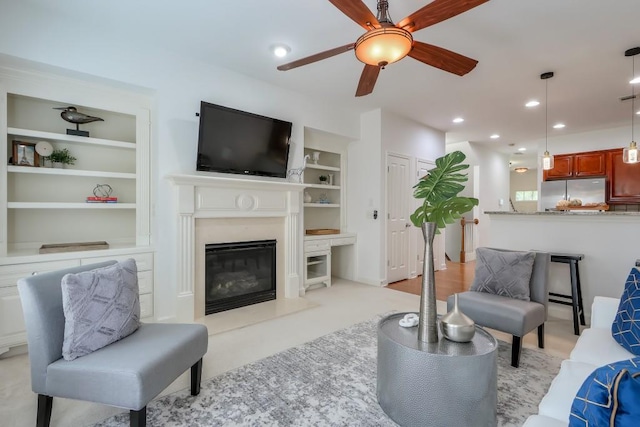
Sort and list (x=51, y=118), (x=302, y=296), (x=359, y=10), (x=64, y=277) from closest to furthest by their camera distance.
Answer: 1. (x=64, y=277)
2. (x=359, y=10)
3. (x=51, y=118)
4. (x=302, y=296)

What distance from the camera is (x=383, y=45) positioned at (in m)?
1.95

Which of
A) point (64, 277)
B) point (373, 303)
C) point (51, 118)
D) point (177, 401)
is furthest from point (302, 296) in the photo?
point (51, 118)

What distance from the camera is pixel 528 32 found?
8.93 feet

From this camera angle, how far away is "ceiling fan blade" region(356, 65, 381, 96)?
8.09ft

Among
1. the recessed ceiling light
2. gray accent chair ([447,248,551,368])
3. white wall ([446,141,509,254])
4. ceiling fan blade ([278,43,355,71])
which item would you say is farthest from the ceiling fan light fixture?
white wall ([446,141,509,254])

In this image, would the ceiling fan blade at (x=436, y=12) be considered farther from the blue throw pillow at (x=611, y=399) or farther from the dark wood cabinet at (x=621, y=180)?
the dark wood cabinet at (x=621, y=180)

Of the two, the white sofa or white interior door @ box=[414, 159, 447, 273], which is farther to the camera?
white interior door @ box=[414, 159, 447, 273]

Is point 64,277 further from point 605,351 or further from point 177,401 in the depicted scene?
point 605,351

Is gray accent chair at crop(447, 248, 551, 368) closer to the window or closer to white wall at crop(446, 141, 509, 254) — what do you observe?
white wall at crop(446, 141, 509, 254)

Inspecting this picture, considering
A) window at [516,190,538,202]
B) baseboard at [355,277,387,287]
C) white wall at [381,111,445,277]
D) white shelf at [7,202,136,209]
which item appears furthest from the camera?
window at [516,190,538,202]

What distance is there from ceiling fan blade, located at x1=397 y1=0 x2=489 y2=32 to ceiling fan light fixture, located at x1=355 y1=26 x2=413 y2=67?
71mm

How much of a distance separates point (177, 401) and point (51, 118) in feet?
9.44

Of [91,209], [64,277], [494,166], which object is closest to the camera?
[64,277]

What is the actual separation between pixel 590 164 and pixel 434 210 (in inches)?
247
